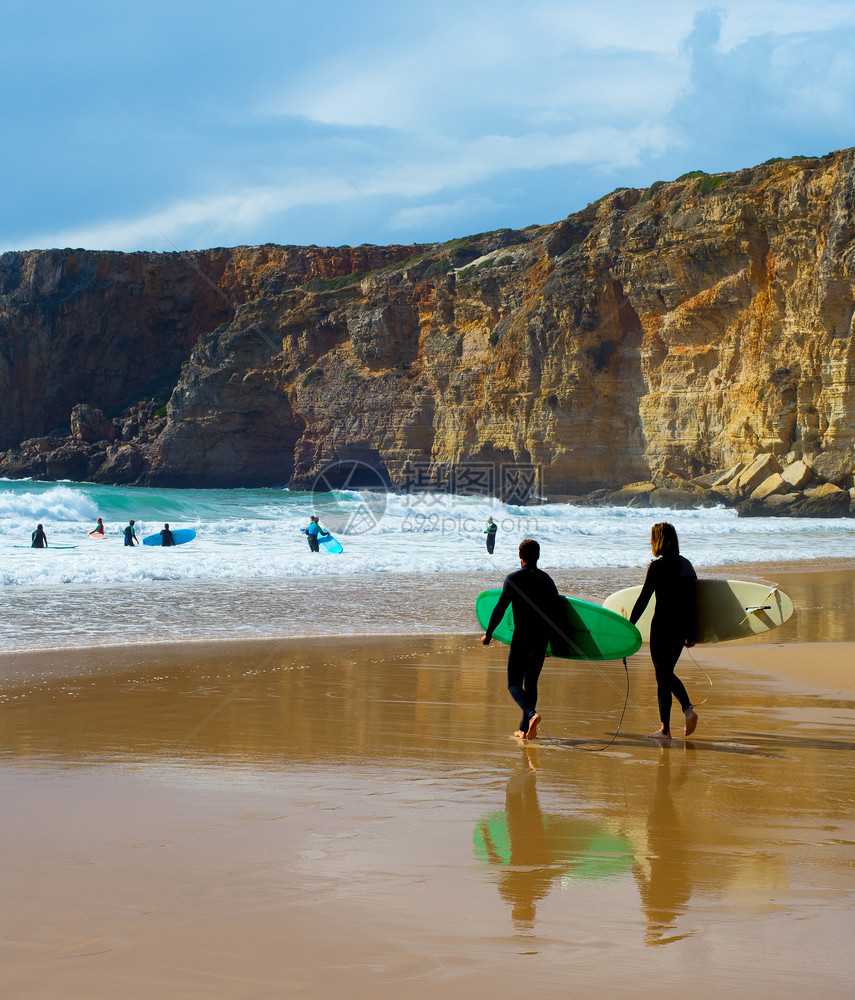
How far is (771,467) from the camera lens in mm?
33875

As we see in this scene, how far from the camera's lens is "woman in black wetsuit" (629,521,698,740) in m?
4.90

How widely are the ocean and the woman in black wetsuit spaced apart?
15.9 ft

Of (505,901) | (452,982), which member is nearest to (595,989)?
(452,982)

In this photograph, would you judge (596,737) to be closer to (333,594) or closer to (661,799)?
(661,799)

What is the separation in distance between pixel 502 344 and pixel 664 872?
1694 inches

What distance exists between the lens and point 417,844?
3.23 meters

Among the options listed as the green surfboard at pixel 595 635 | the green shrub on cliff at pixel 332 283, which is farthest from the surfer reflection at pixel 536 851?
the green shrub on cliff at pixel 332 283

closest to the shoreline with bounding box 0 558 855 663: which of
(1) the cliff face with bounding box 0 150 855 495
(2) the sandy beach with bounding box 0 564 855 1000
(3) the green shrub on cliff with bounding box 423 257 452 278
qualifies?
(2) the sandy beach with bounding box 0 564 855 1000

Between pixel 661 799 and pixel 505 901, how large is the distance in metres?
1.36

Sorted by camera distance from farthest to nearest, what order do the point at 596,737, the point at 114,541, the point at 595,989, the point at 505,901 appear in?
1. the point at 114,541
2. the point at 596,737
3. the point at 505,901
4. the point at 595,989

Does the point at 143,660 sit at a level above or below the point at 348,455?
below

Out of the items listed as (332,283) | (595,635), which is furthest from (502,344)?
(595,635)

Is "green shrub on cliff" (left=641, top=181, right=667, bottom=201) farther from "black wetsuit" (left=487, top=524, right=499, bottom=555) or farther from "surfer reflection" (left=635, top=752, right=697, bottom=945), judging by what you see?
"surfer reflection" (left=635, top=752, right=697, bottom=945)

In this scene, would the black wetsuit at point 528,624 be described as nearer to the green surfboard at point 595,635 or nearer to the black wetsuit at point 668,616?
the green surfboard at point 595,635
